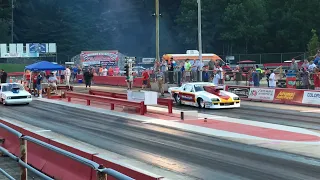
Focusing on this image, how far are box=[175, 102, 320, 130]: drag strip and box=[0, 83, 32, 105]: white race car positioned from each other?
906cm

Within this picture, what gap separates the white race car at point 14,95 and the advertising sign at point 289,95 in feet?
47.3

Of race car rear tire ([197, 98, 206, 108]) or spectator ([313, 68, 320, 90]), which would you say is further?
spectator ([313, 68, 320, 90])

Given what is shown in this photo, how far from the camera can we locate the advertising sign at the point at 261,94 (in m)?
26.4

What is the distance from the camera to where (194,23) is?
91250 mm

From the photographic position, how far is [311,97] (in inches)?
928

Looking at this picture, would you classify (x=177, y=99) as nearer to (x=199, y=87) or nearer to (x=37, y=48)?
(x=199, y=87)

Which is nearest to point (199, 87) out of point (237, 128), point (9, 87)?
point (237, 128)

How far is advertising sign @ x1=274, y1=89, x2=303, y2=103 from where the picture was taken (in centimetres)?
2434

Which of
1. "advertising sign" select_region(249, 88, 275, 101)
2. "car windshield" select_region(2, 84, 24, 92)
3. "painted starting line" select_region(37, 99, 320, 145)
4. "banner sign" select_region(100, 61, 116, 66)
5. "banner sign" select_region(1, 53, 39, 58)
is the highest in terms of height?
"banner sign" select_region(1, 53, 39, 58)

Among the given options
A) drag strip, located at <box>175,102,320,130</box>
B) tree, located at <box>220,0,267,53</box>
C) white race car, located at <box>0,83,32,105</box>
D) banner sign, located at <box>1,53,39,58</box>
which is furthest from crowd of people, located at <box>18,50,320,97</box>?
tree, located at <box>220,0,267,53</box>

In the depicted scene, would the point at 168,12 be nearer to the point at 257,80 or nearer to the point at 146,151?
the point at 257,80

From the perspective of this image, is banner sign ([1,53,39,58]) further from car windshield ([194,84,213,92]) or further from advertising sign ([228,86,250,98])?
car windshield ([194,84,213,92])

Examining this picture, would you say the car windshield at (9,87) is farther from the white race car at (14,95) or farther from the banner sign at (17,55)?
the banner sign at (17,55)

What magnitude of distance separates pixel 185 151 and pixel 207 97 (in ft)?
Result: 36.4
